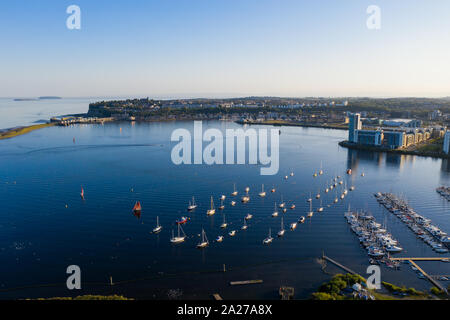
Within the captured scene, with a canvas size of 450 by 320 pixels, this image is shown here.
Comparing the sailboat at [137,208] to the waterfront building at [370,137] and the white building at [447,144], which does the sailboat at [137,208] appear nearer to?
the waterfront building at [370,137]

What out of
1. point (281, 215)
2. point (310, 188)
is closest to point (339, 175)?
point (310, 188)

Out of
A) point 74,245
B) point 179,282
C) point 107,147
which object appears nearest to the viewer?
point 179,282

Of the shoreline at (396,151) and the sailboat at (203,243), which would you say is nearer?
the sailboat at (203,243)

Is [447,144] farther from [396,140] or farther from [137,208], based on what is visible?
[137,208]

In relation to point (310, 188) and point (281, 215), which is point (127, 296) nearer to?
point (281, 215)

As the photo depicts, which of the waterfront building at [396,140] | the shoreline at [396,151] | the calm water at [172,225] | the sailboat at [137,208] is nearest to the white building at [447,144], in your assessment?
the shoreline at [396,151]

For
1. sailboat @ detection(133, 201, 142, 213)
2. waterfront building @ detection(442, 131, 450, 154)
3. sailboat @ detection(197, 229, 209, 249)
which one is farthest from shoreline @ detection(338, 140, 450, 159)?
sailboat @ detection(133, 201, 142, 213)

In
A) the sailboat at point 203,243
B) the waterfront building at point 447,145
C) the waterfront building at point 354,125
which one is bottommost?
the sailboat at point 203,243
